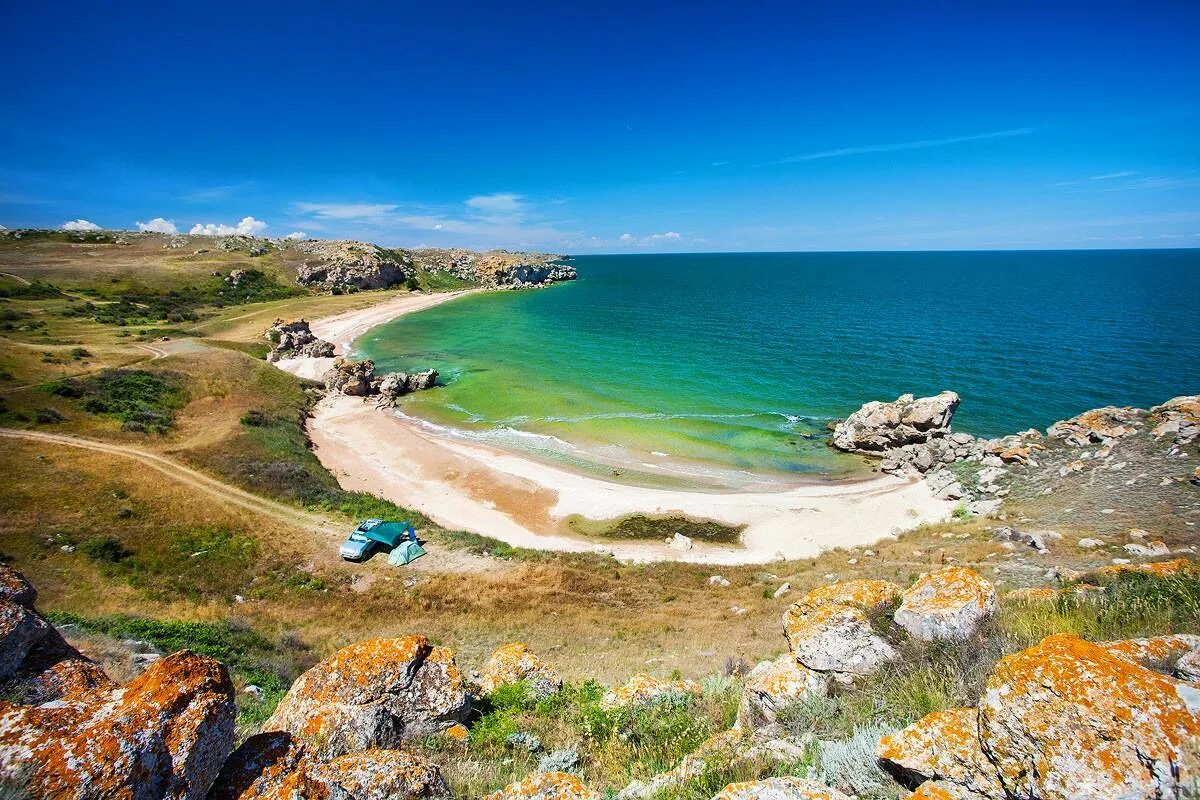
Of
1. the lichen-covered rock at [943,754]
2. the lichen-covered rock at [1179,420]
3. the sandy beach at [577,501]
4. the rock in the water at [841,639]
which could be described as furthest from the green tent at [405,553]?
the lichen-covered rock at [1179,420]

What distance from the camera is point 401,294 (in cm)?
14075

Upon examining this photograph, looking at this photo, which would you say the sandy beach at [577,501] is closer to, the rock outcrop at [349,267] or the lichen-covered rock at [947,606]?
the lichen-covered rock at [947,606]

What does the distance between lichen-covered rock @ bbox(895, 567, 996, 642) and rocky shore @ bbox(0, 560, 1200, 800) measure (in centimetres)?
2

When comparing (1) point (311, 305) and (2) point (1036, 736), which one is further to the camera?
(1) point (311, 305)

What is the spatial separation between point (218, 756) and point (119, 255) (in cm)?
16171

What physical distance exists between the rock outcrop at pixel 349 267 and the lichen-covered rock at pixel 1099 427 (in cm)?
14199

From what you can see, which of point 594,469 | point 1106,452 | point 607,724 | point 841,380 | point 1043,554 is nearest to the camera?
point 607,724

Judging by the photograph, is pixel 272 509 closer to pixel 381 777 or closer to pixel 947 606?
pixel 381 777

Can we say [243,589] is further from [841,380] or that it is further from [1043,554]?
[841,380]

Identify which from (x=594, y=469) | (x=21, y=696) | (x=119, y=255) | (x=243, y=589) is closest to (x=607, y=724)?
(x=21, y=696)

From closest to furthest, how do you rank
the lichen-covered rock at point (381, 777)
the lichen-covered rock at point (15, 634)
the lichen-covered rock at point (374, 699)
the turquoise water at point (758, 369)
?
the lichen-covered rock at point (381, 777)
the lichen-covered rock at point (15, 634)
the lichen-covered rock at point (374, 699)
the turquoise water at point (758, 369)

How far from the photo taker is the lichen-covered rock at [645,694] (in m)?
8.56

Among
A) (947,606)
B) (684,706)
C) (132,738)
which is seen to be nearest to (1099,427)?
(947,606)

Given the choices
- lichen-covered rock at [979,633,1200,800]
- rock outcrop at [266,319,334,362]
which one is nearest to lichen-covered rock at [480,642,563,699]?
lichen-covered rock at [979,633,1200,800]
